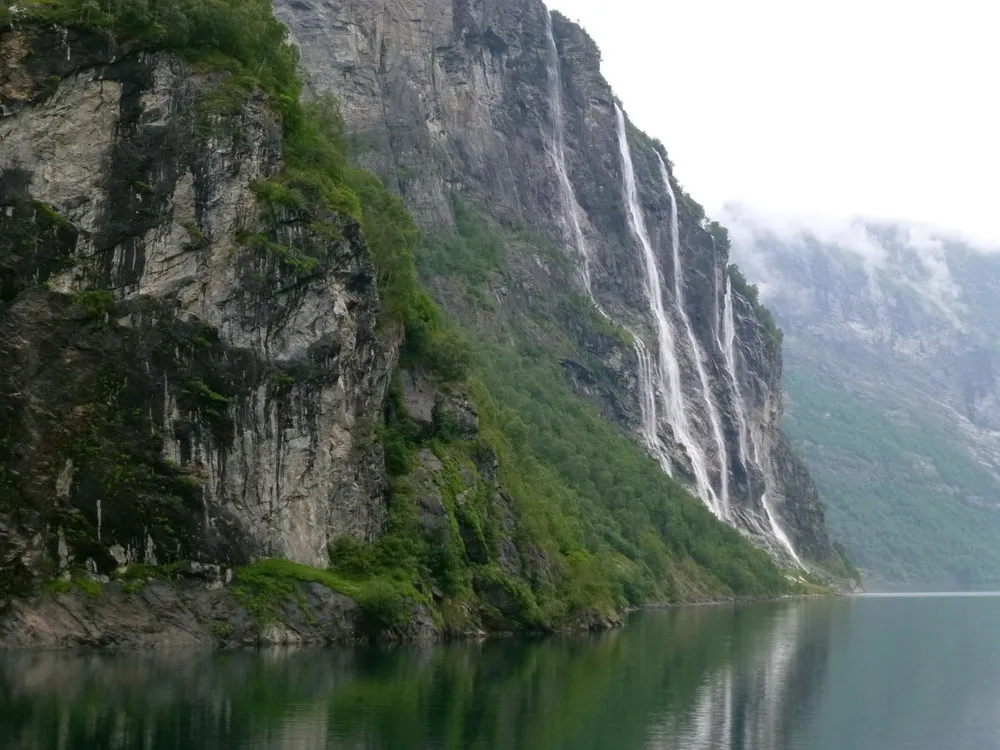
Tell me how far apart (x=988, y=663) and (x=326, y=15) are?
95.2m

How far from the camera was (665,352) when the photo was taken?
16888 centimetres

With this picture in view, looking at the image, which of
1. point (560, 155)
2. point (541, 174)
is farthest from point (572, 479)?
point (560, 155)

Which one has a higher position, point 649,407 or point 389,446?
point 649,407

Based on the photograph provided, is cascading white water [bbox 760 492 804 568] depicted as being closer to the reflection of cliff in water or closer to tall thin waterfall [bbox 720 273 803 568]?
tall thin waterfall [bbox 720 273 803 568]

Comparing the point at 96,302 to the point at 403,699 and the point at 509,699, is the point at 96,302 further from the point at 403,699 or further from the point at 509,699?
the point at 509,699

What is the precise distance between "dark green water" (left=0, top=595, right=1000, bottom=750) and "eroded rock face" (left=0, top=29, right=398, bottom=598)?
22.5 feet

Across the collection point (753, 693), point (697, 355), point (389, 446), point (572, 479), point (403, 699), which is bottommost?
point (753, 693)

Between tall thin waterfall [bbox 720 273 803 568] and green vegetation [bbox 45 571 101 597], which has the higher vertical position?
tall thin waterfall [bbox 720 273 803 568]

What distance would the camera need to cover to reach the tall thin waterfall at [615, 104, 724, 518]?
162375 millimetres

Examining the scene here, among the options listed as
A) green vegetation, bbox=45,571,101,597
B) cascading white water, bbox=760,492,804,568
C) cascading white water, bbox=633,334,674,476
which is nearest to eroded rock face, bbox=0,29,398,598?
green vegetation, bbox=45,571,101,597

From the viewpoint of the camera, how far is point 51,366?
190ft

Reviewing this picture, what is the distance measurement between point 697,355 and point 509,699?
132936mm

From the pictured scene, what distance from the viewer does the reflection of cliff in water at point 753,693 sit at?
42.0 meters

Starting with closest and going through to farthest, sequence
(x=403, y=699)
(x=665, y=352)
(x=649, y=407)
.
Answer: (x=403, y=699), (x=649, y=407), (x=665, y=352)
